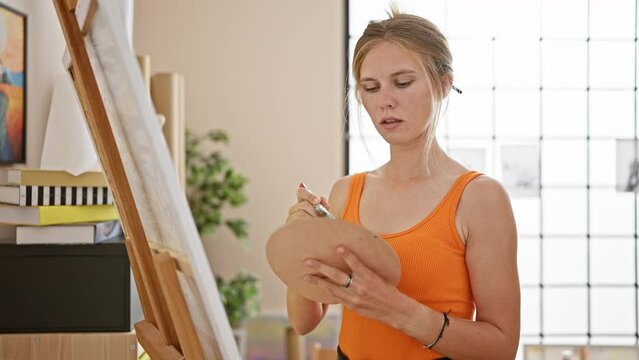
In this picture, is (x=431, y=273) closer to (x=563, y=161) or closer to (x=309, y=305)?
(x=309, y=305)

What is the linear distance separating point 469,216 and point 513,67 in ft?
12.1

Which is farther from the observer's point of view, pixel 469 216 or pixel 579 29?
pixel 579 29

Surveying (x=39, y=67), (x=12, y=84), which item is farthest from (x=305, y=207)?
(x=39, y=67)

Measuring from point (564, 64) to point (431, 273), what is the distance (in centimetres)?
383

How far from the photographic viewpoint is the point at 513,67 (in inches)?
185

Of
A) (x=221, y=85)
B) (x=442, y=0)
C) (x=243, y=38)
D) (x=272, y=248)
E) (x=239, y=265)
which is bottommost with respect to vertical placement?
(x=239, y=265)

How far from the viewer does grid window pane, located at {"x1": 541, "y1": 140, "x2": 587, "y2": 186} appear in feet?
15.3

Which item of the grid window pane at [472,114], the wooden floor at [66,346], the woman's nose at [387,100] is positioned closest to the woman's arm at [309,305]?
the woman's nose at [387,100]

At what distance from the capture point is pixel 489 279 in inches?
47.2

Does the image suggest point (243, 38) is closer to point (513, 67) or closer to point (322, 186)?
point (322, 186)

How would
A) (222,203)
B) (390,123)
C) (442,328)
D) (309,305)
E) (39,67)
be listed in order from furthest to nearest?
(222,203) < (39,67) < (309,305) < (390,123) < (442,328)

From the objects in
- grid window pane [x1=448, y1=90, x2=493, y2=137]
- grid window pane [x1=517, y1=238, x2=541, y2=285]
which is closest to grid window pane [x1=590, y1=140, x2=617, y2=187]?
grid window pane [x1=517, y1=238, x2=541, y2=285]

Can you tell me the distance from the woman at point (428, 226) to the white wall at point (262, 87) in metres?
3.15

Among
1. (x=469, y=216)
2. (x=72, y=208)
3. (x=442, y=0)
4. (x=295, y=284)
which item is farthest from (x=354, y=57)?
(x=442, y=0)
